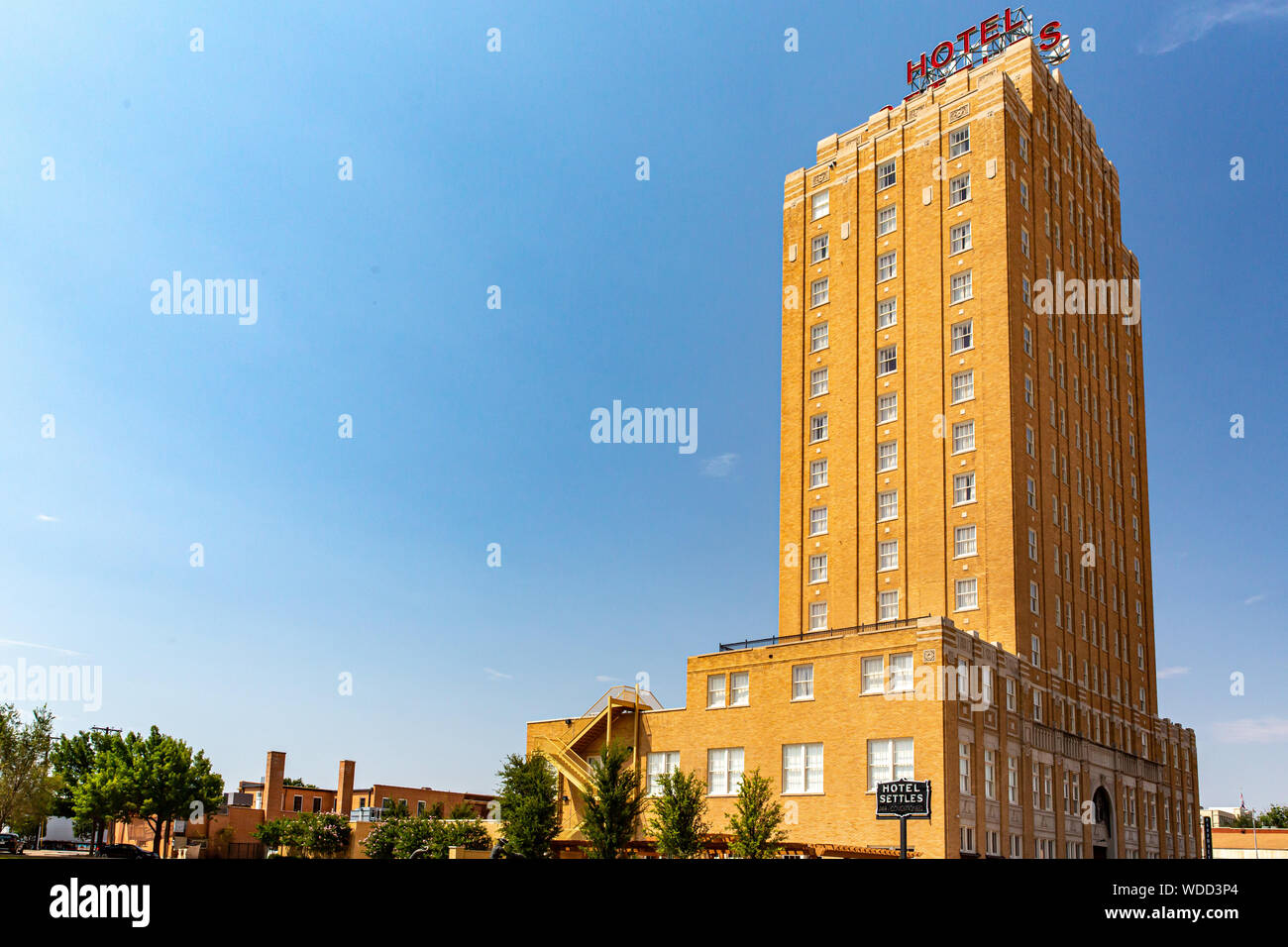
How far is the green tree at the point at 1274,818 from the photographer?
139 metres

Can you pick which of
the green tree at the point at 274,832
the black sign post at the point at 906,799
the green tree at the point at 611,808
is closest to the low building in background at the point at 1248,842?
the green tree at the point at 611,808

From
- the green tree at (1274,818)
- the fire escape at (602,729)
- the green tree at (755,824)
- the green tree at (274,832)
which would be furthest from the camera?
the green tree at (1274,818)

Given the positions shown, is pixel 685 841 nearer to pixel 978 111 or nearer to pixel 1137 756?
pixel 1137 756

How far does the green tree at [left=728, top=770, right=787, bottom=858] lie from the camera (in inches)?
1791

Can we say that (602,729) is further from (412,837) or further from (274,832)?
(274,832)

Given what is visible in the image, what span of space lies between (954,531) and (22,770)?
66.5 meters

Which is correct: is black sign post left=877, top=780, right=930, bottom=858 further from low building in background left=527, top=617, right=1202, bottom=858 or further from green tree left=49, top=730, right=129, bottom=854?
green tree left=49, top=730, right=129, bottom=854

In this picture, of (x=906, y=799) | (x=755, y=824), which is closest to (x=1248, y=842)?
(x=755, y=824)

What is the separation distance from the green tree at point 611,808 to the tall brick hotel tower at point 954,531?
4.89 meters

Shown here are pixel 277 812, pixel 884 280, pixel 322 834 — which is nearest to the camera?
pixel 884 280

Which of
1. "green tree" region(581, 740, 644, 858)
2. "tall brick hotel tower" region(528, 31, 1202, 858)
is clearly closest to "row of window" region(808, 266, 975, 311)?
"tall brick hotel tower" region(528, 31, 1202, 858)

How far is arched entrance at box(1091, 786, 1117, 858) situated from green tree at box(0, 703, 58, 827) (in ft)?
233

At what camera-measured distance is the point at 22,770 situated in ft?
255

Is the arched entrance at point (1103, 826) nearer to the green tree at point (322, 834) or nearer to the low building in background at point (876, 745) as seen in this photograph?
the low building in background at point (876, 745)
